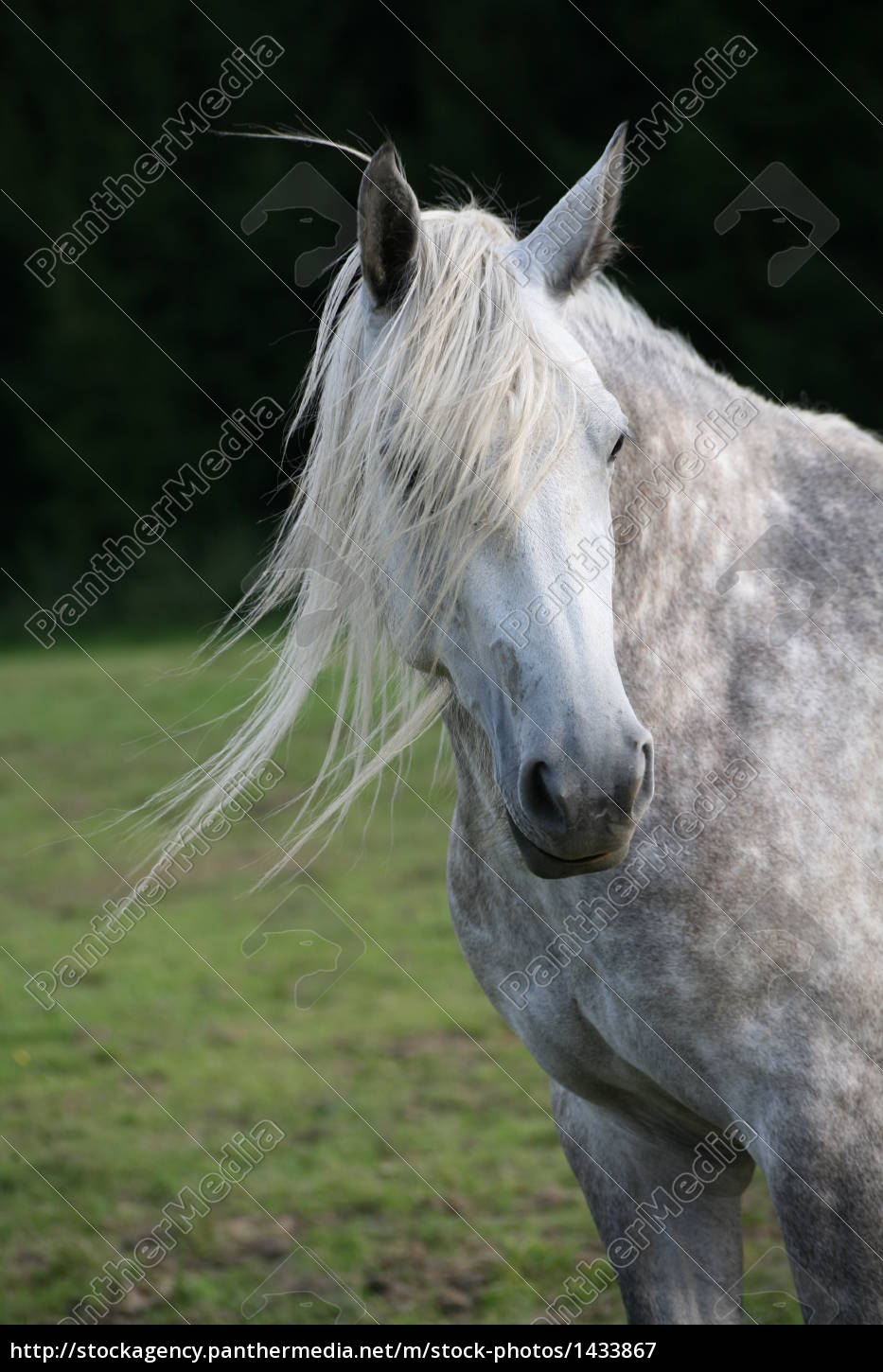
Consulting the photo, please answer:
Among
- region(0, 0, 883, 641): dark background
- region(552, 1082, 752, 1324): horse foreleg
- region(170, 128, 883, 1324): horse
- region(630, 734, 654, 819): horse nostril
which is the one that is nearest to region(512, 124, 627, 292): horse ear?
region(170, 128, 883, 1324): horse

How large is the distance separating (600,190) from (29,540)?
15.6 m

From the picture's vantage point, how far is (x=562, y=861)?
5.42ft

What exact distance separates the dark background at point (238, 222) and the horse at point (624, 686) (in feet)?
39.7

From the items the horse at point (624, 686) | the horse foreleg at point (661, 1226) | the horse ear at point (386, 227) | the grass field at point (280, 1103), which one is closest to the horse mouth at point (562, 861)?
the horse at point (624, 686)

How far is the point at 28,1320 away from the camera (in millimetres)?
3092

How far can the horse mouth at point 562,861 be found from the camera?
64.6 inches

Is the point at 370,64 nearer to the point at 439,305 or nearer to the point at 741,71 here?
the point at 741,71

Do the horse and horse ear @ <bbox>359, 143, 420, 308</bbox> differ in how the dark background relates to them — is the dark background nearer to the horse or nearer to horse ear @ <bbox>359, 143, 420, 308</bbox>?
the horse

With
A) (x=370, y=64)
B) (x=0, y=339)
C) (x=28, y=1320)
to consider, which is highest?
(x=370, y=64)

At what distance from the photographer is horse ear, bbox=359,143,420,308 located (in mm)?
Answer: 1752

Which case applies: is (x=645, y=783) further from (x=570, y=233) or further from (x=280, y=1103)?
(x=280, y=1103)

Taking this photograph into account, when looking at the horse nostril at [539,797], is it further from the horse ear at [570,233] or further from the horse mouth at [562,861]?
the horse ear at [570,233]

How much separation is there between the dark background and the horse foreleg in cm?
1209

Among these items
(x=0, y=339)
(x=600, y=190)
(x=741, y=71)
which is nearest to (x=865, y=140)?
(x=741, y=71)
